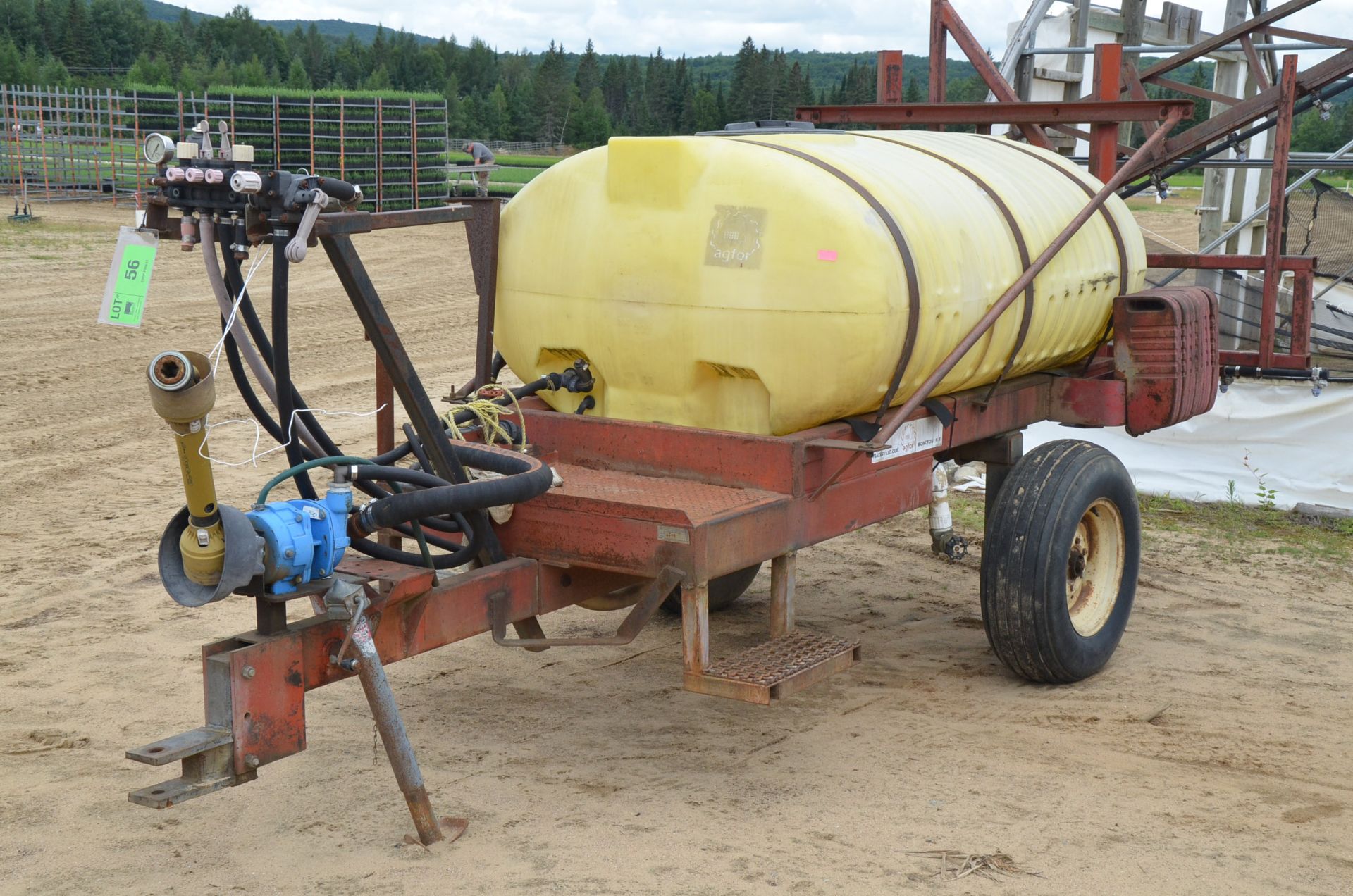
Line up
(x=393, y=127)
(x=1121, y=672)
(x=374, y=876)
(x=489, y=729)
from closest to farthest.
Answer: (x=374, y=876) < (x=489, y=729) < (x=1121, y=672) < (x=393, y=127)

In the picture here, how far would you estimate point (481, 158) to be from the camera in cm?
483

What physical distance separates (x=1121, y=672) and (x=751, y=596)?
185 cm

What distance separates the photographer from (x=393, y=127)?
29.8 m

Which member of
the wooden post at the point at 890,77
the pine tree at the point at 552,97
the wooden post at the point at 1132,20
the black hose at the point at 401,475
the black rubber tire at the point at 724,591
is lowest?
the black rubber tire at the point at 724,591

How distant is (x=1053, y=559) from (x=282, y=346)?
289 centimetres

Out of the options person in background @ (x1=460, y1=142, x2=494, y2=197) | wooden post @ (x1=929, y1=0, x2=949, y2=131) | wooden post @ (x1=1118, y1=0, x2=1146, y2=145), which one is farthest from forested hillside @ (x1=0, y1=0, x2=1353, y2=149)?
person in background @ (x1=460, y1=142, x2=494, y2=197)

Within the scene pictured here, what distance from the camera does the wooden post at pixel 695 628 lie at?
165 inches

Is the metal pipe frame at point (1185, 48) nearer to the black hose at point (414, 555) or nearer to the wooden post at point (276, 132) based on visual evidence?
the black hose at point (414, 555)

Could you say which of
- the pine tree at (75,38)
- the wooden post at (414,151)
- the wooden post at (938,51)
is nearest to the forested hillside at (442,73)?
the pine tree at (75,38)

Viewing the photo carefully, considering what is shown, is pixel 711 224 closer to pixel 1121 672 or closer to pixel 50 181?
pixel 1121 672

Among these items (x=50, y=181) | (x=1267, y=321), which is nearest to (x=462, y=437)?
(x=1267, y=321)

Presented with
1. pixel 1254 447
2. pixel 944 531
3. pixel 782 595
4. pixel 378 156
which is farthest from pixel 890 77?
pixel 378 156

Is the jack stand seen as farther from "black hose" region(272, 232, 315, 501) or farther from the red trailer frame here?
"black hose" region(272, 232, 315, 501)

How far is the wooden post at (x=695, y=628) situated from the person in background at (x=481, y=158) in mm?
1581
